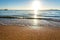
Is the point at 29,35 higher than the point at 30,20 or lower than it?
higher

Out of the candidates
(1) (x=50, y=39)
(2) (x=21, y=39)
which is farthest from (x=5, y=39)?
(1) (x=50, y=39)

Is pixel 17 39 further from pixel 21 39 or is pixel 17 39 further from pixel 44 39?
pixel 44 39

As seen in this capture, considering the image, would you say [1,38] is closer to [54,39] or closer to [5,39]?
[5,39]

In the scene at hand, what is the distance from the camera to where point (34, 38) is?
6.70m

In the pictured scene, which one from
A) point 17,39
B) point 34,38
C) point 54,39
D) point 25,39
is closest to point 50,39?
point 54,39

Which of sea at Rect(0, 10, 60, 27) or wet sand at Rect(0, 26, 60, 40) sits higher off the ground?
wet sand at Rect(0, 26, 60, 40)

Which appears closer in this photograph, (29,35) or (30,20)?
(29,35)

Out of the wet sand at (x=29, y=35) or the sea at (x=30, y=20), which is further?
the sea at (x=30, y=20)

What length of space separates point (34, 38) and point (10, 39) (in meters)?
1.26

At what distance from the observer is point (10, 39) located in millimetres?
6438

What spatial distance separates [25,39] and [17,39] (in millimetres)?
408

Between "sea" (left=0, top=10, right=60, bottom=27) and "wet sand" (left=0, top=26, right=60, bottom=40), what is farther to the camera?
"sea" (left=0, top=10, right=60, bottom=27)

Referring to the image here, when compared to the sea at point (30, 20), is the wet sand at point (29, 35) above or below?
above

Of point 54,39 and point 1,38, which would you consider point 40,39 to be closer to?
point 54,39
